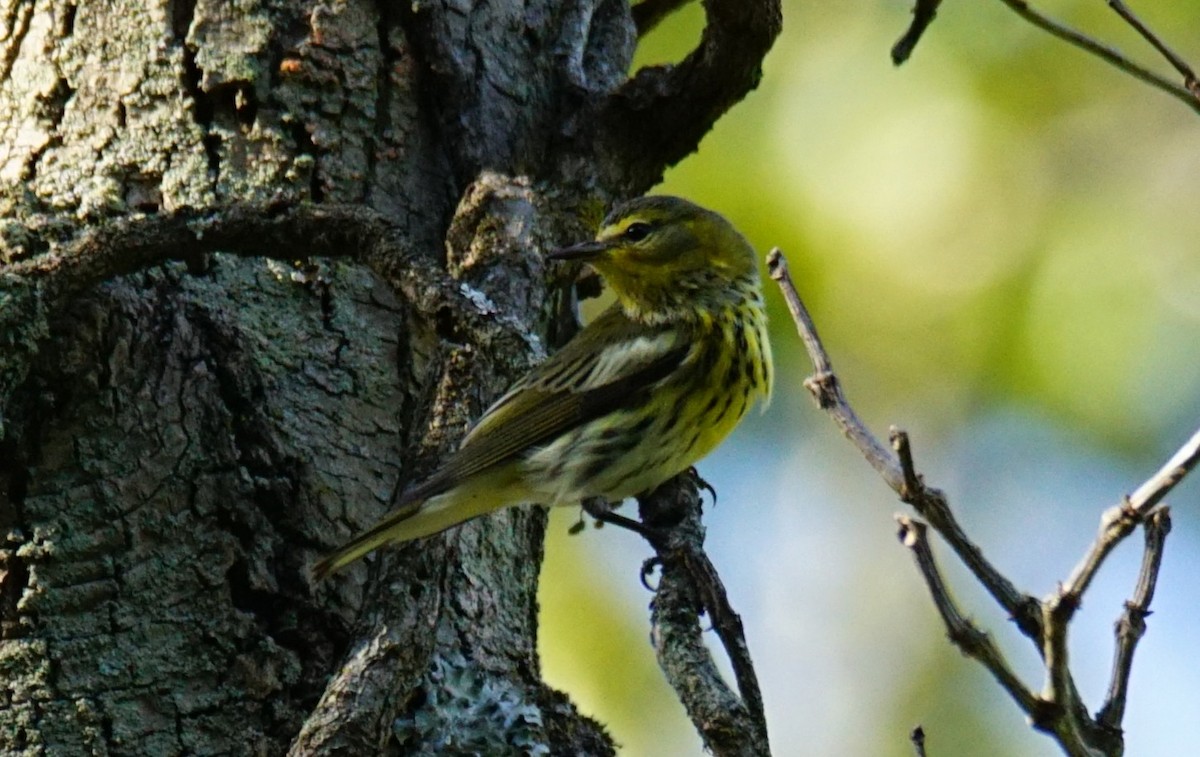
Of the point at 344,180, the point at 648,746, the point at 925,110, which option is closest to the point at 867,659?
the point at 648,746

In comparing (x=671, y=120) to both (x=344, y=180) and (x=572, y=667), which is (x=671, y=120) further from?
(x=572, y=667)

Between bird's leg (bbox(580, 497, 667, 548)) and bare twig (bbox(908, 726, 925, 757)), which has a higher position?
bird's leg (bbox(580, 497, 667, 548))

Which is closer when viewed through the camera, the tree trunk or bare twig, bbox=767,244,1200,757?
bare twig, bbox=767,244,1200,757

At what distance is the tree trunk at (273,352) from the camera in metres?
2.64

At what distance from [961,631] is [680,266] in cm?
276

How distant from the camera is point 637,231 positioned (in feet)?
13.5

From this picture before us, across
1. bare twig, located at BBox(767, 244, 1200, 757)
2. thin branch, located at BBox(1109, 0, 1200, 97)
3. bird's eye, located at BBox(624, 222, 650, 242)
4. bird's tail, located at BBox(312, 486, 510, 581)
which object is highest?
bird's eye, located at BBox(624, 222, 650, 242)

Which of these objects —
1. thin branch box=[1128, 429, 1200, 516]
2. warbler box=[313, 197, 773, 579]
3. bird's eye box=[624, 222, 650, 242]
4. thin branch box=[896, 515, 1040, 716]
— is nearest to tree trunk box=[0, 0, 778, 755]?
warbler box=[313, 197, 773, 579]

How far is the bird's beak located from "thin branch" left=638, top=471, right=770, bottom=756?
0.70 meters

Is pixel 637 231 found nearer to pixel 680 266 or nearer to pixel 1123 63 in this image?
pixel 680 266

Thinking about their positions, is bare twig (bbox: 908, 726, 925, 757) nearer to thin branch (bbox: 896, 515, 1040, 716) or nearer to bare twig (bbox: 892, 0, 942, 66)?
thin branch (bbox: 896, 515, 1040, 716)

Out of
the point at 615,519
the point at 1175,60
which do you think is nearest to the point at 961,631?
the point at 1175,60

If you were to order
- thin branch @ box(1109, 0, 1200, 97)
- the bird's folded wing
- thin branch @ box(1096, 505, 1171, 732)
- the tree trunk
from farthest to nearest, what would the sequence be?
the bird's folded wing → the tree trunk → thin branch @ box(1109, 0, 1200, 97) → thin branch @ box(1096, 505, 1171, 732)

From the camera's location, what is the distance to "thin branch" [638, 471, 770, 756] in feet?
6.94
